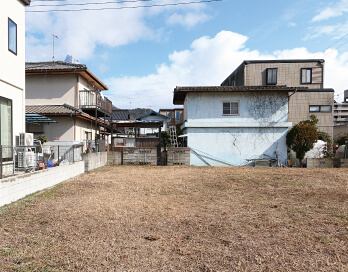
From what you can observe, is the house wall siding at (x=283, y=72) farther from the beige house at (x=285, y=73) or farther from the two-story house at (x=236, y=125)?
the two-story house at (x=236, y=125)

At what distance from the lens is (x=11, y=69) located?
699 cm

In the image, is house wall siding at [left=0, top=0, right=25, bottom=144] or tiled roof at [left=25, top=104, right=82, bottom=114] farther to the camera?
tiled roof at [left=25, top=104, right=82, bottom=114]

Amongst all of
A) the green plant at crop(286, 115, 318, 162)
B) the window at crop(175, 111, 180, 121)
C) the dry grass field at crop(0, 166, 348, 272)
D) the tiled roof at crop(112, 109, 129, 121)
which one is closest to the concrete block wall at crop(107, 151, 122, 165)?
the dry grass field at crop(0, 166, 348, 272)

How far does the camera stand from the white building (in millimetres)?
13516

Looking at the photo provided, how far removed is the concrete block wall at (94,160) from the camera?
990 centimetres

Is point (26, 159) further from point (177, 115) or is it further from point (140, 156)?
point (177, 115)

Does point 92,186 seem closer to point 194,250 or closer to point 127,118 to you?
point 194,250

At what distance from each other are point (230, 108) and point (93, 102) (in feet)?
32.1

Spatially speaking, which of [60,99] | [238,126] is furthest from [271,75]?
[60,99]

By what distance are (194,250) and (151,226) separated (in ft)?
3.24

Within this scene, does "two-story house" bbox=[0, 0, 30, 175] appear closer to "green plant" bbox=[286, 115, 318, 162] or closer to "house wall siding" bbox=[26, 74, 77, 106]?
"house wall siding" bbox=[26, 74, 77, 106]

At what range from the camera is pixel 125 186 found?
22.5 feet

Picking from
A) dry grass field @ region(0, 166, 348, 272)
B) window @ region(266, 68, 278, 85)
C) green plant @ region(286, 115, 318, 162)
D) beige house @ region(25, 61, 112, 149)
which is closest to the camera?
dry grass field @ region(0, 166, 348, 272)

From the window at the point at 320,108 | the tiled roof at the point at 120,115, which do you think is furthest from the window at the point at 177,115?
the window at the point at 320,108
